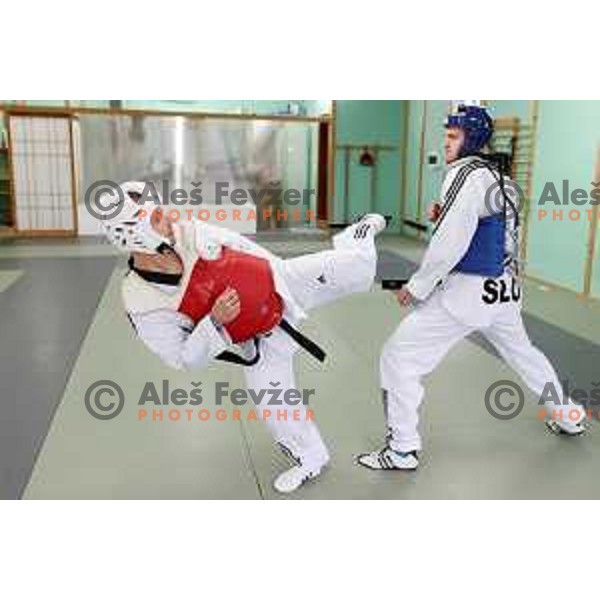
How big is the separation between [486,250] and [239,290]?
1.00m

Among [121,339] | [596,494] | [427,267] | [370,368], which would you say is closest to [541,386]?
[596,494]

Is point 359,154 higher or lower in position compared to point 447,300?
higher

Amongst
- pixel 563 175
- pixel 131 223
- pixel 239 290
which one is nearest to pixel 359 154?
pixel 563 175

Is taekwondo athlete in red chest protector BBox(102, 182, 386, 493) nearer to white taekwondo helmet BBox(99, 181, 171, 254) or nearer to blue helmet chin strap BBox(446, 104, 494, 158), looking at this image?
white taekwondo helmet BBox(99, 181, 171, 254)

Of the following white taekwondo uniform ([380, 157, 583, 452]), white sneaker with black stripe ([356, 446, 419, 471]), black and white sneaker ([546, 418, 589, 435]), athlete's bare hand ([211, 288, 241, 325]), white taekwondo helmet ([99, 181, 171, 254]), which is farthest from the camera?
black and white sneaker ([546, 418, 589, 435])

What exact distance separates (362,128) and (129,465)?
867 cm

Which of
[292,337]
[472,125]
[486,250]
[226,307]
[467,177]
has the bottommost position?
[292,337]

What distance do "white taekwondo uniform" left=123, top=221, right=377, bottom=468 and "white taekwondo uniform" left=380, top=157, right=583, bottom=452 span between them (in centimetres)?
29

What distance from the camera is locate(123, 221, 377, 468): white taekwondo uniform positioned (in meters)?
2.06

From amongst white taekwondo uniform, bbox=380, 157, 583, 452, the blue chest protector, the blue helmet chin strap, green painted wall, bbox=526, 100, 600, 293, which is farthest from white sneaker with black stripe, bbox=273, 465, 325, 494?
green painted wall, bbox=526, 100, 600, 293

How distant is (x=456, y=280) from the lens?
249cm

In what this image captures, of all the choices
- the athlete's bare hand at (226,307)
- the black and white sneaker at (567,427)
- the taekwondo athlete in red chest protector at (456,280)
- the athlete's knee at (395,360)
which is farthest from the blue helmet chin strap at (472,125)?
the black and white sneaker at (567,427)

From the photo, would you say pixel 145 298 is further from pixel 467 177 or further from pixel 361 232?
pixel 467 177

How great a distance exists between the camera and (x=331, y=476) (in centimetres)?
258
